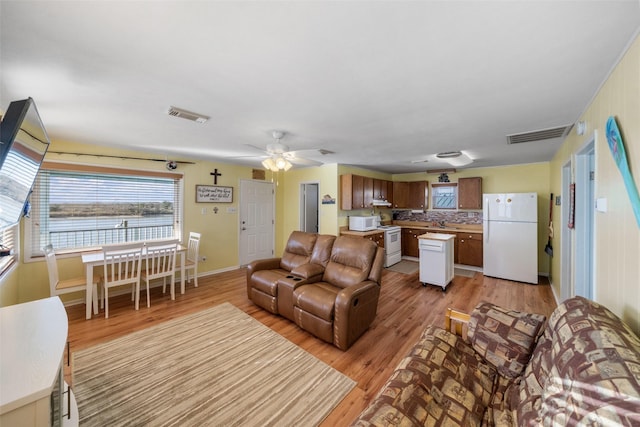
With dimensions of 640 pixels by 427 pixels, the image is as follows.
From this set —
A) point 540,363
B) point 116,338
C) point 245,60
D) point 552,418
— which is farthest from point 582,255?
point 116,338

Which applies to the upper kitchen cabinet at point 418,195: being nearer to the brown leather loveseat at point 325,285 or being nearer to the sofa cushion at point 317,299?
the brown leather loveseat at point 325,285

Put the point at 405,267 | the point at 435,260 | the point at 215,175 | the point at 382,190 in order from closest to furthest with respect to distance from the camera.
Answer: the point at 435,260
the point at 215,175
the point at 405,267
the point at 382,190

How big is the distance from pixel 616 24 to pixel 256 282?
12.0ft

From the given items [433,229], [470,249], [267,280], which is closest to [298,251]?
[267,280]

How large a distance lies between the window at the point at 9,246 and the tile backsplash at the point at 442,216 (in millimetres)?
6962

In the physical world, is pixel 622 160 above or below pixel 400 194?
below

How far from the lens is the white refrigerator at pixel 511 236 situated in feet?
14.0

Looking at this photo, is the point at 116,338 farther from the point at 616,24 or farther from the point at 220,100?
the point at 616,24

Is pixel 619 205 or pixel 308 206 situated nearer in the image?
pixel 619 205

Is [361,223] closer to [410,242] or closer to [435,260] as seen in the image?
[435,260]

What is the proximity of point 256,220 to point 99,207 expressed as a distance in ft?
9.06

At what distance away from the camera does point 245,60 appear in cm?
149

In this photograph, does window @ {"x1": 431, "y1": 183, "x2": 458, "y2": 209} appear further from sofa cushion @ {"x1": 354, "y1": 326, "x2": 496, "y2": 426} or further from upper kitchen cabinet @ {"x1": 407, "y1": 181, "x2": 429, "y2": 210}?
sofa cushion @ {"x1": 354, "y1": 326, "x2": 496, "y2": 426}

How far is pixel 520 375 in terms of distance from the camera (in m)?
1.41
